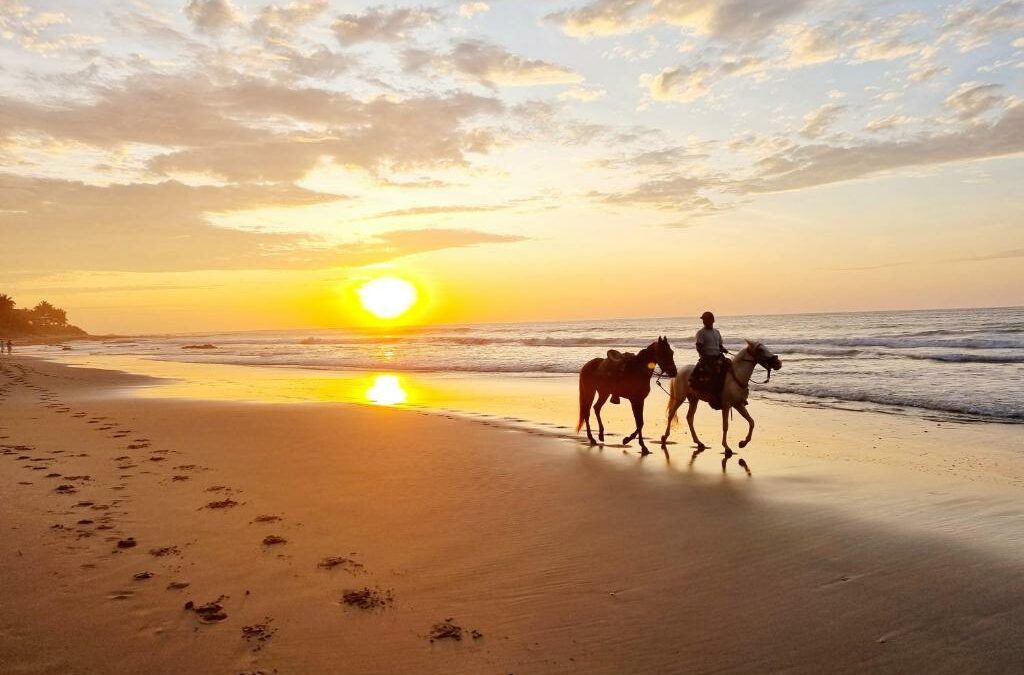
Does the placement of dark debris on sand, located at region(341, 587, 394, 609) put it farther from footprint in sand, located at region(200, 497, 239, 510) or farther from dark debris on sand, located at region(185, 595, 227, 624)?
footprint in sand, located at region(200, 497, 239, 510)

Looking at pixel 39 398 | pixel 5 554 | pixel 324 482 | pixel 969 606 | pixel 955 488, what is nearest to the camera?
pixel 969 606

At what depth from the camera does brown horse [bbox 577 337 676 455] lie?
37.1 ft

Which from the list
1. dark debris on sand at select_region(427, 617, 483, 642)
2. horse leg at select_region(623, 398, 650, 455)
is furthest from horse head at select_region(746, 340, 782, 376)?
dark debris on sand at select_region(427, 617, 483, 642)

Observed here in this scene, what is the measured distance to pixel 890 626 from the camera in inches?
170

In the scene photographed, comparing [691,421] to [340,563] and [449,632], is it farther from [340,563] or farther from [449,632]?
[449,632]

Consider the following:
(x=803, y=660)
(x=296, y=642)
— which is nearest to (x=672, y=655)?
(x=803, y=660)

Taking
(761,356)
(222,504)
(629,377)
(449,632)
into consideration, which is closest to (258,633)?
(449,632)

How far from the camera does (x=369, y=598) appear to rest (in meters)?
4.71

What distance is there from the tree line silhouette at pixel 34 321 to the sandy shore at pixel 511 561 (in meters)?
127

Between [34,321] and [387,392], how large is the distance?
159163mm

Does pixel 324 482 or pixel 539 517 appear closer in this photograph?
pixel 539 517

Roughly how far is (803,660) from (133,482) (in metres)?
8.42

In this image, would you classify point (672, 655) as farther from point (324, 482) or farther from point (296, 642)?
point (324, 482)

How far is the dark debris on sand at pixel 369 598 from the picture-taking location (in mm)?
4598
